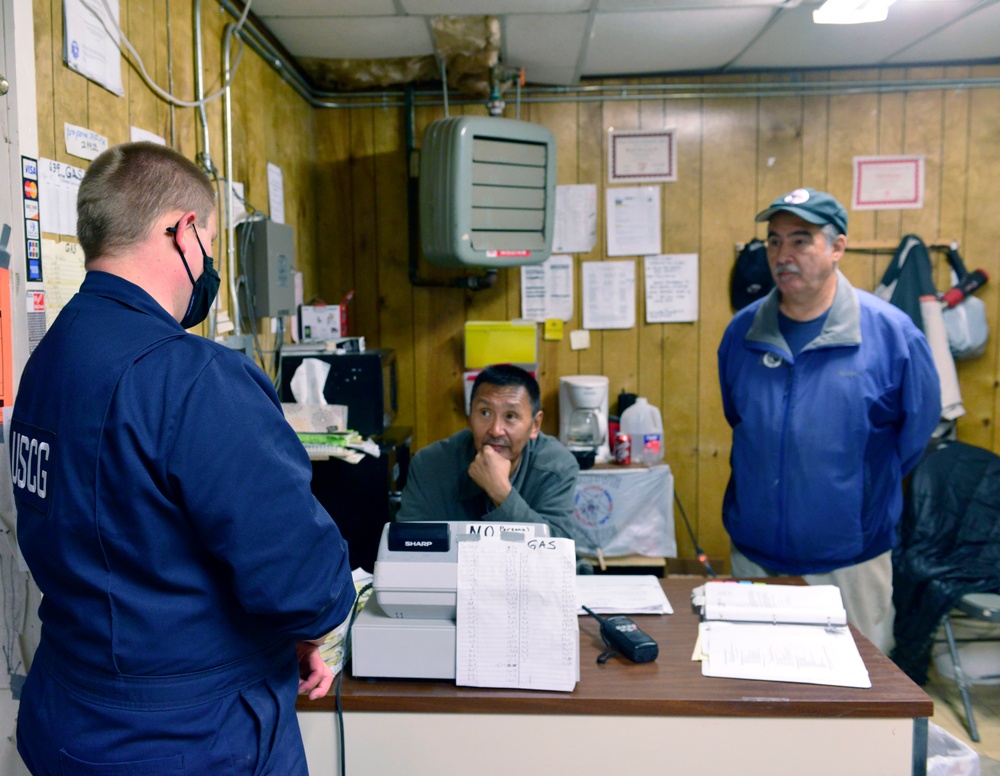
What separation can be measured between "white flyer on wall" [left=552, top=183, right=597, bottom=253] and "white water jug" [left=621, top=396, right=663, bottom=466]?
790 millimetres

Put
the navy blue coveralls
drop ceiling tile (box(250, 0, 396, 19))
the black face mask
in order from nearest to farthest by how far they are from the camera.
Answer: the navy blue coveralls < the black face mask < drop ceiling tile (box(250, 0, 396, 19))

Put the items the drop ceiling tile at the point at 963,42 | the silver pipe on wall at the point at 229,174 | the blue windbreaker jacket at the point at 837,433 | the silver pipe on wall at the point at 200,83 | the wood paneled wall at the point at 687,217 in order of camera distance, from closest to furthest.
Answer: the blue windbreaker jacket at the point at 837,433
the silver pipe on wall at the point at 200,83
the silver pipe on wall at the point at 229,174
the drop ceiling tile at the point at 963,42
the wood paneled wall at the point at 687,217

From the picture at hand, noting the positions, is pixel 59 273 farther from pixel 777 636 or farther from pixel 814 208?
pixel 814 208

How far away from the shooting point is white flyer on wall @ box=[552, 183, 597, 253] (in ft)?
12.4

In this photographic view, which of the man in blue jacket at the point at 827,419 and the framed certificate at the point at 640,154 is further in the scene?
the framed certificate at the point at 640,154

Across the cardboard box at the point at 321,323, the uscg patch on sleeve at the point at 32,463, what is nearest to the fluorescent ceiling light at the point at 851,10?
the cardboard box at the point at 321,323

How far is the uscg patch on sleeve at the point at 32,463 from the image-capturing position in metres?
1.03

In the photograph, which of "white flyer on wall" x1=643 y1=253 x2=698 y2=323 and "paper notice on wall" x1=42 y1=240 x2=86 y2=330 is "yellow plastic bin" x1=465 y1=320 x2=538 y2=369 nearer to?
"white flyer on wall" x1=643 y1=253 x2=698 y2=323

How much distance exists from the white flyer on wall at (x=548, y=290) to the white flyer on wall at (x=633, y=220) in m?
0.24

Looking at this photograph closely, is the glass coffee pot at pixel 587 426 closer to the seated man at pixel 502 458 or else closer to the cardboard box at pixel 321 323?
the cardboard box at pixel 321 323

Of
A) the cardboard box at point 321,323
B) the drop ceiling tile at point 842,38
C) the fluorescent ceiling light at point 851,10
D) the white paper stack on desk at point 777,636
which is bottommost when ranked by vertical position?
the white paper stack on desk at point 777,636

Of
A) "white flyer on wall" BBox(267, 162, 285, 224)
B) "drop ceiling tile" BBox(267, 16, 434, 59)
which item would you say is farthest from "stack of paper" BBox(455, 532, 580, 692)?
Answer: "drop ceiling tile" BBox(267, 16, 434, 59)

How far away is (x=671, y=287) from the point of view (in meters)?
3.81

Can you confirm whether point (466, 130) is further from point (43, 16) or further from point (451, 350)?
point (43, 16)
